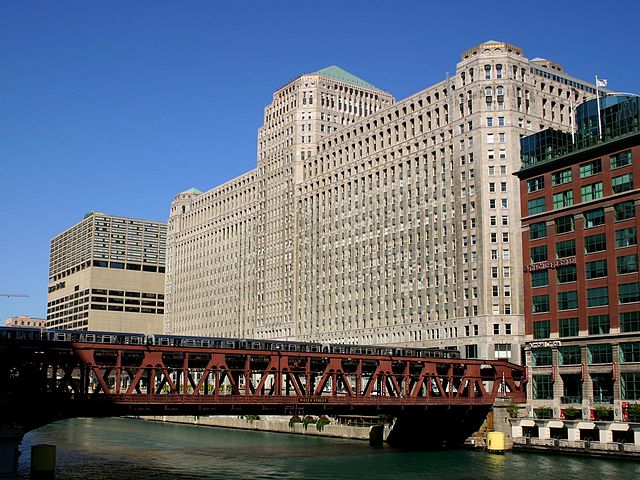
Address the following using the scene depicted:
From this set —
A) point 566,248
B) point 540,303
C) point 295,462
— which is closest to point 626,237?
point 566,248

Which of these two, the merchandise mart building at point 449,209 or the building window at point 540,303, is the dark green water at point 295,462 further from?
the merchandise mart building at point 449,209

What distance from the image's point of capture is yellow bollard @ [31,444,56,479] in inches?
3273

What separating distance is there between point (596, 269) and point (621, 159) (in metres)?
Result: 15.6

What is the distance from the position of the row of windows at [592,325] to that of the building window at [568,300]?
1750mm

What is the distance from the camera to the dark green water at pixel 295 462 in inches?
3506

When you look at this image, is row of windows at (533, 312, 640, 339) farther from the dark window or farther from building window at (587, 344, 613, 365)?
building window at (587, 344, 613, 365)

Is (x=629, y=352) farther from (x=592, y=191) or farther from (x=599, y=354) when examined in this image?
(x=592, y=191)

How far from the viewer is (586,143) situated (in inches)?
4737

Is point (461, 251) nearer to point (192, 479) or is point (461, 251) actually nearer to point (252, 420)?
point (252, 420)

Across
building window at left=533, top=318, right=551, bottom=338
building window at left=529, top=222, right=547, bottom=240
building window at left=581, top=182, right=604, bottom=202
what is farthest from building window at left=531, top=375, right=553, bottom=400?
building window at left=581, top=182, right=604, bottom=202

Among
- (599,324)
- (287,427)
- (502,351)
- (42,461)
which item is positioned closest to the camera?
(42,461)

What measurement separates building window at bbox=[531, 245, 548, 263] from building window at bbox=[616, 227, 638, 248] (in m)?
13.6

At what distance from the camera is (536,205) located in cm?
12756

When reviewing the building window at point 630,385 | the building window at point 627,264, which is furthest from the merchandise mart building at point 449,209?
the building window at point 627,264
